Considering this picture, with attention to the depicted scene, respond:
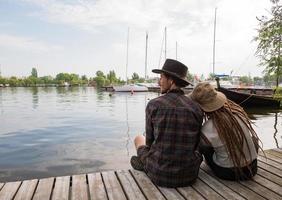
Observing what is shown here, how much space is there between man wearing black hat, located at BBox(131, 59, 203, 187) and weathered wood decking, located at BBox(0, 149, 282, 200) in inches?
7.8

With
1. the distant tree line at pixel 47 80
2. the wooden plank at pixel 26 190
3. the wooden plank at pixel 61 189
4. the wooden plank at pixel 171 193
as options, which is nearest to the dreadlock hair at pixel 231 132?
the wooden plank at pixel 171 193

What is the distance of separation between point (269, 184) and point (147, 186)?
5.27 ft

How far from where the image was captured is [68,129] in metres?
13.8

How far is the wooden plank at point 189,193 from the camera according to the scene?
3.10 metres

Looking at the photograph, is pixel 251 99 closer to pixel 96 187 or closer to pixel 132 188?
pixel 132 188

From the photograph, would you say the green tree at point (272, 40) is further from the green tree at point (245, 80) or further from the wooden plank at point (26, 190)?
the green tree at point (245, 80)

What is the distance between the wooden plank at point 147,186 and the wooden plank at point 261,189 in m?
1.20

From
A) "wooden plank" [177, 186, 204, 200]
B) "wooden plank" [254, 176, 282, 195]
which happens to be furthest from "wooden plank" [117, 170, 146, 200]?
"wooden plank" [254, 176, 282, 195]

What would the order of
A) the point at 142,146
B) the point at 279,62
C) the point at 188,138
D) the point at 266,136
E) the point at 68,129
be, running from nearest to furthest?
the point at 188,138 → the point at 142,146 → the point at 279,62 → the point at 266,136 → the point at 68,129

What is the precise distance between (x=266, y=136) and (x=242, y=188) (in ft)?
30.7

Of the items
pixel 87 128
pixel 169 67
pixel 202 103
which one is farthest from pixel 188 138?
pixel 87 128

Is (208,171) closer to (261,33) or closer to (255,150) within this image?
(255,150)

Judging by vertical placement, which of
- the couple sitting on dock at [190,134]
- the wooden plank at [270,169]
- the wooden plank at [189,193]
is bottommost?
the wooden plank at [270,169]

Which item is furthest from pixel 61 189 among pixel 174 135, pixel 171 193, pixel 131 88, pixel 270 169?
pixel 131 88
